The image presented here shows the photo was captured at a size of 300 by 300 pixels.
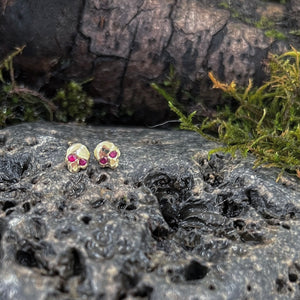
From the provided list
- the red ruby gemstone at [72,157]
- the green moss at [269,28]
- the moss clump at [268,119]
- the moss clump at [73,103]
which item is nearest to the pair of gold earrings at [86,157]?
the red ruby gemstone at [72,157]

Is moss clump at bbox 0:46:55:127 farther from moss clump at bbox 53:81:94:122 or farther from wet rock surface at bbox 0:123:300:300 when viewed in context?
wet rock surface at bbox 0:123:300:300

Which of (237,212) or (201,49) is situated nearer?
(237,212)

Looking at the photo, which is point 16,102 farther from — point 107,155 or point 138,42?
point 107,155

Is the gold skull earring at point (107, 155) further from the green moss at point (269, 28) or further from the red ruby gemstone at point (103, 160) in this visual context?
the green moss at point (269, 28)

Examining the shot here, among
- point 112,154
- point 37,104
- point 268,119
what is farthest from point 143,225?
point 37,104

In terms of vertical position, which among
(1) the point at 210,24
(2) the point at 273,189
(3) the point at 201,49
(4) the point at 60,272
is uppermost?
(1) the point at 210,24

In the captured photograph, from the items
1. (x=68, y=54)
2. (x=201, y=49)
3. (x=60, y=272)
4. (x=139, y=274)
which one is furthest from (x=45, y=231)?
(x=201, y=49)

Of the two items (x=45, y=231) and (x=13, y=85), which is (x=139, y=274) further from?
(x=13, y=85)
